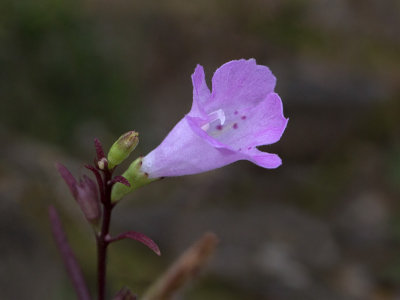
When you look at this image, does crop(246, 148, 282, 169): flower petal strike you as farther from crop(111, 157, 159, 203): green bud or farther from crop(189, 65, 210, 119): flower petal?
crop(111, 157, 159, 203): green bud

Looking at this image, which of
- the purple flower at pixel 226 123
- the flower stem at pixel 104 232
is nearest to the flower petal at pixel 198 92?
the purple flower at pixel 226 123

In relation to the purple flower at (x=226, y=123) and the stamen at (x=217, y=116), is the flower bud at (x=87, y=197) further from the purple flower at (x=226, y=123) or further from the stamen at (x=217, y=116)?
the stamen at (x=217, y=116)

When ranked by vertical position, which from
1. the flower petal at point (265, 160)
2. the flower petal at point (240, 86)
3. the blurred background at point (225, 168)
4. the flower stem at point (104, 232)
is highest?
the flower petal at point (240, 86)

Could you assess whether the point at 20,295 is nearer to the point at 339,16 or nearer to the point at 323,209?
the point at 323,209

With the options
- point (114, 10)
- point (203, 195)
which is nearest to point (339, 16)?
point (114, 10)

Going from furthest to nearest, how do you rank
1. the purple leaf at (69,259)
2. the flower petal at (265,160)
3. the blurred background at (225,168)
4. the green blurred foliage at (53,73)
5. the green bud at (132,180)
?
the green blurred foliage at (53,73) < the blurred background at (225,168) < the purple leaf at (69,259) < the green bud at (132,180) < the flower petal at (265,160)
